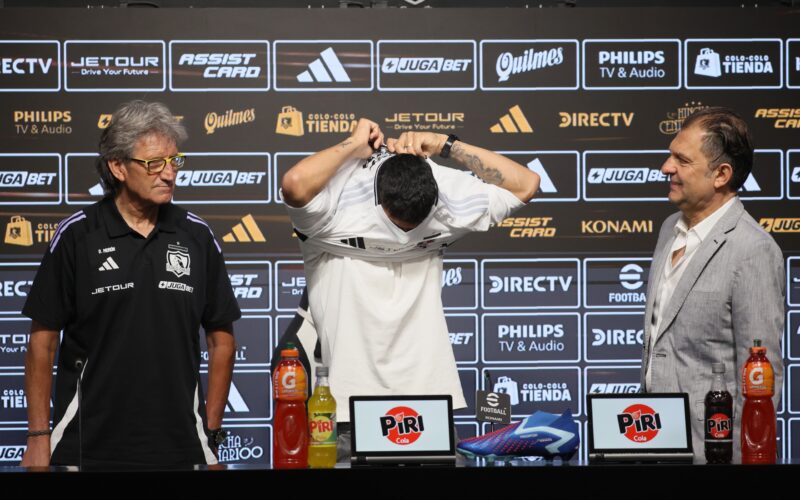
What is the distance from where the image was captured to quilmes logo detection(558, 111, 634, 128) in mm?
A: 4645

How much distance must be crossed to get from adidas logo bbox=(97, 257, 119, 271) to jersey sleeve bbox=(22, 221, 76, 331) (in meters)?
0.08

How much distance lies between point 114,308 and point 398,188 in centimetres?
77

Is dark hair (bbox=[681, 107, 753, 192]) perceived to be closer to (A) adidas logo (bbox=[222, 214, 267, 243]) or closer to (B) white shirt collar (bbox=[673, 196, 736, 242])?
(B) white shirt collar (bbox=[673, 196, 736, 242])

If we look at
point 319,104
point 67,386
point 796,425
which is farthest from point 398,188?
point 796,425

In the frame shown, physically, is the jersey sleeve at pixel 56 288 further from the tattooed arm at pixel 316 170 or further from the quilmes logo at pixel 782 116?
the quilmes logo at pixel 782 116

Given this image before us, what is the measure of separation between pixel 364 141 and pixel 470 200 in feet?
1.08

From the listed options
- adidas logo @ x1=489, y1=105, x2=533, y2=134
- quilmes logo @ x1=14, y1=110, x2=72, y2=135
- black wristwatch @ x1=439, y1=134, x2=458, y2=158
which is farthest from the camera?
adidas logo @ x1=489, y1=105, x2=533, y2=134

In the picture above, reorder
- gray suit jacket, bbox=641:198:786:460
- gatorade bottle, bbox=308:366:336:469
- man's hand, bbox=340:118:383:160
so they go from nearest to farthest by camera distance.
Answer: gatorade bottle, bbox=308:366:336:469
gray suit jacket, bbox=641:198:786:460
man's hand, bbox=340:118:383:160

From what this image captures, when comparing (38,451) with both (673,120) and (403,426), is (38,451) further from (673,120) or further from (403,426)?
(673,120)

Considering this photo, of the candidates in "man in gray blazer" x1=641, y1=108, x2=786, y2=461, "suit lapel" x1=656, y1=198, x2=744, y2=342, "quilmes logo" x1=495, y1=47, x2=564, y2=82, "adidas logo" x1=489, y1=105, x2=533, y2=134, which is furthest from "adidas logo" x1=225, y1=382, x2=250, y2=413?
"suit lapel" x1=656, y1=198, x2=744, y2=342

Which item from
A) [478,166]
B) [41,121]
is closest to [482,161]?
[478,166]

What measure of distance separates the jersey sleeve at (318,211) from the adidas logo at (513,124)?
231cm

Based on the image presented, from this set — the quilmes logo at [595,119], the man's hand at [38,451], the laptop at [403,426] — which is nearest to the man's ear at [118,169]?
the man's hand at [38,451]

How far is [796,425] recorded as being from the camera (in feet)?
15.4
